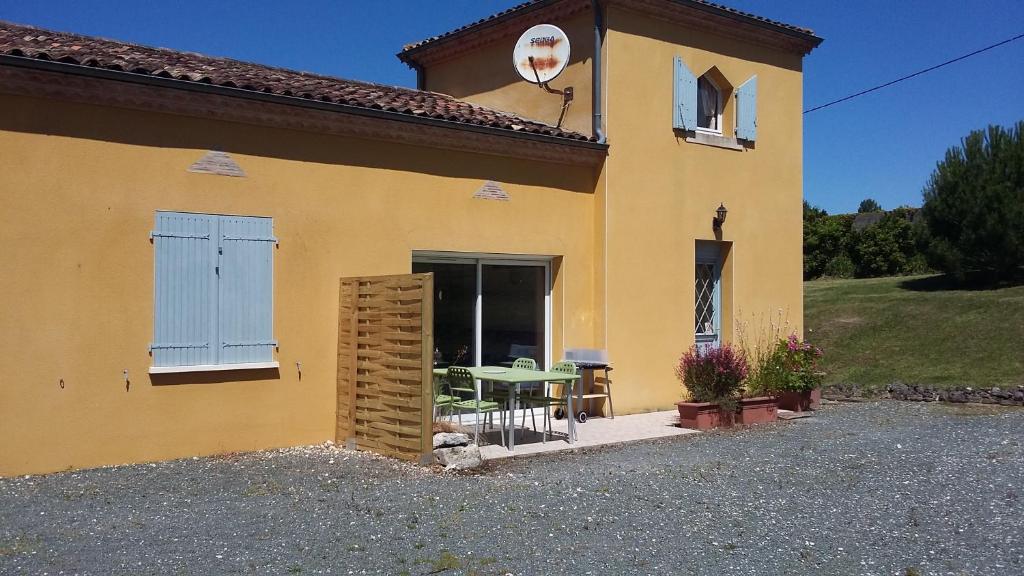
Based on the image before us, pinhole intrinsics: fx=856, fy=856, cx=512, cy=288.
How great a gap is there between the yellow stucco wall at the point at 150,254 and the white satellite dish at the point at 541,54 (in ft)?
7.08

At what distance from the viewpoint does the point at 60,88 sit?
7398mm

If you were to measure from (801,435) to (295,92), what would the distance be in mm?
6705

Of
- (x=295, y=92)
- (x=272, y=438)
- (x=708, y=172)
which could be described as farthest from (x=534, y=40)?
(x=272, y=438)

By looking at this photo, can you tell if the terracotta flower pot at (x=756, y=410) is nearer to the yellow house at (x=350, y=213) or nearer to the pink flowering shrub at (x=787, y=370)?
the pink flowering shrub at (x=787, y=370)

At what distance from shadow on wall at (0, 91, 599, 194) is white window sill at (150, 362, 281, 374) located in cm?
207

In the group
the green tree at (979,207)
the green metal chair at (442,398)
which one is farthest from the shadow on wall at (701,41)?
the green tree at (979,207)

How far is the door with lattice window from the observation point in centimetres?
1241

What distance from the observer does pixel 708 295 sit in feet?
41.3

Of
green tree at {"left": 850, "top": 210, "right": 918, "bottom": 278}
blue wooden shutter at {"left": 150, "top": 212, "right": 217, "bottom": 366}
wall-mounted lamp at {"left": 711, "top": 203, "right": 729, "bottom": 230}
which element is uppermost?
green tree at {"left": 850, "top": 210, "right": 918, "bottom": 278}

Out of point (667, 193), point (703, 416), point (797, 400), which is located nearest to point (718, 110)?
point (667, 193)

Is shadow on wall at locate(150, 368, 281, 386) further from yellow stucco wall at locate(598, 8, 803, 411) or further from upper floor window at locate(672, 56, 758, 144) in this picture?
upper floor window at locate(672, 56, 758, 144)

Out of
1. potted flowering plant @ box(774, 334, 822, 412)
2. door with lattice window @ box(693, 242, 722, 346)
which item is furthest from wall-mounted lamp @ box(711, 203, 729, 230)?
potted flowering plant @ box(774, 334, 822, 412)

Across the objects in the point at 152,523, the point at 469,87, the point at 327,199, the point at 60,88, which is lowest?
the point at 152,523

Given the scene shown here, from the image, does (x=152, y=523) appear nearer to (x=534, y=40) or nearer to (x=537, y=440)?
(x=537, y=440)
